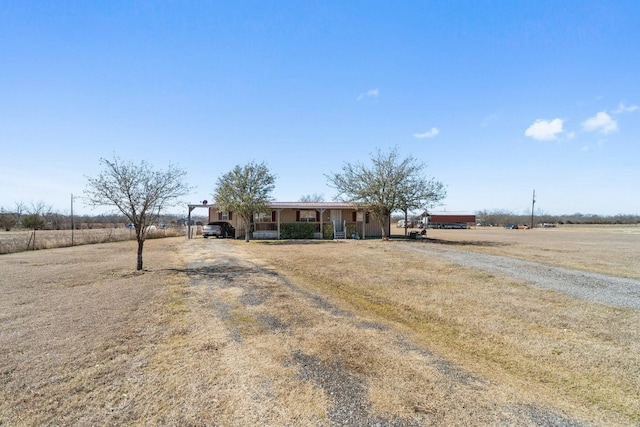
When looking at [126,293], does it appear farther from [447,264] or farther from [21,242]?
[21,242]

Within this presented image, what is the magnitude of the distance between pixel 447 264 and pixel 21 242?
75.5 feet

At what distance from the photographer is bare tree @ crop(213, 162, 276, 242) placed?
22.2 metres

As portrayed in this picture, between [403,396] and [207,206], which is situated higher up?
[207,206]

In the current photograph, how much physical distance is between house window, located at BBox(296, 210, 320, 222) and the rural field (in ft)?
55.0

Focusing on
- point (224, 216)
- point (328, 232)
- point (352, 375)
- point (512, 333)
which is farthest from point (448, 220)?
point (352, 375)

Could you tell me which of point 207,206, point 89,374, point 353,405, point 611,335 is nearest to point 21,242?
point 207,206

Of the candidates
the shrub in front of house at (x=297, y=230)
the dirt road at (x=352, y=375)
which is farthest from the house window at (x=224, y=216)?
the dirt road at (x=352, y=375)

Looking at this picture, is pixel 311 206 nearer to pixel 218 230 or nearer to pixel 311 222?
pixel 311 222

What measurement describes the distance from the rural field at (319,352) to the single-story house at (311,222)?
15795mm

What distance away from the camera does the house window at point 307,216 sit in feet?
85.5

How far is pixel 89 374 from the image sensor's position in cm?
387

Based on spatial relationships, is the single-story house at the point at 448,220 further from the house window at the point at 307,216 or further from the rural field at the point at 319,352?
the rural field at the point at 319,352

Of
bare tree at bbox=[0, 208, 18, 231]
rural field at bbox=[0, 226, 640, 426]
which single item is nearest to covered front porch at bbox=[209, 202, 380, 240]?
rural field at bbox=[0, 226, 640, 426]

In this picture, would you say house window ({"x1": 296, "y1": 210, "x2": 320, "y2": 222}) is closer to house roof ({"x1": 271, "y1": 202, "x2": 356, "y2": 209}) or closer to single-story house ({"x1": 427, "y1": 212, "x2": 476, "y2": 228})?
house roof ({"x1": 271, "y1": 202, "x2": 356, "y2": 209})
